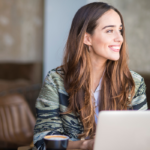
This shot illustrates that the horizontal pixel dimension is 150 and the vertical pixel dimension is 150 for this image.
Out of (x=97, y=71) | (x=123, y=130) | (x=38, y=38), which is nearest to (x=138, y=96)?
(x=97, y=71)

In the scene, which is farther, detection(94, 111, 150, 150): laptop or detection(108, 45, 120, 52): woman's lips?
detection(108, 45, 120, 52): woman's lips

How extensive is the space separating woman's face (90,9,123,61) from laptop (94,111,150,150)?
70cm

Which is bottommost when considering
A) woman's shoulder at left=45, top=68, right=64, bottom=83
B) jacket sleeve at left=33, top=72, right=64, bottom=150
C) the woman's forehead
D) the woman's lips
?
jacket sleeve at left=33, top=72, right=64, bottom=150

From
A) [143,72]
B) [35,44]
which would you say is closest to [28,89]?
[35,44]

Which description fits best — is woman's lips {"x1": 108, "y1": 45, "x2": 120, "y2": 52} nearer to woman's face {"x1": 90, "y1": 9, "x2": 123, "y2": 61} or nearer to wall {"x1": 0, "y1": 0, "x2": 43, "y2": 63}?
woman's face {"x1": 90, "y1": 9, "x2": 123, "y2": 61}

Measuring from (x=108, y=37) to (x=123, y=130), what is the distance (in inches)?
30.7

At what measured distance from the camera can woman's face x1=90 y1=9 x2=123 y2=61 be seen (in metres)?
1.40

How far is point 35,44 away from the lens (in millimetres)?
3721

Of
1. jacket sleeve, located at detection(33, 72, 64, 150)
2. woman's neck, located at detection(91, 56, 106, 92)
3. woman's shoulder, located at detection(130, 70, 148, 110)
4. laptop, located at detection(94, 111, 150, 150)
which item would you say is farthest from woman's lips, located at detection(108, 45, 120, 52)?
laptop, located at detection(94, 111, 150, 150)

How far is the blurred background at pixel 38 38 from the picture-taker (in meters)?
3.01

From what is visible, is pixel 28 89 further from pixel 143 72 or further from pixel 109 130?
pixel 109 130

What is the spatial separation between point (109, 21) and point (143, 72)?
179 cm

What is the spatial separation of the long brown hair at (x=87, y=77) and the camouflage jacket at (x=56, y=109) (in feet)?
0.14

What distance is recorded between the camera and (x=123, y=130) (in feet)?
2.40
